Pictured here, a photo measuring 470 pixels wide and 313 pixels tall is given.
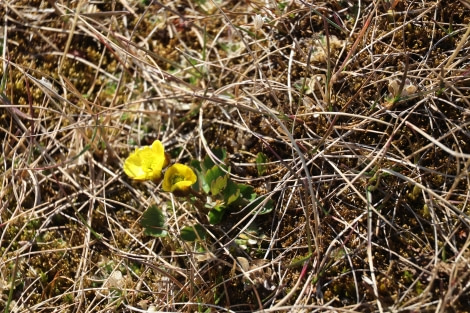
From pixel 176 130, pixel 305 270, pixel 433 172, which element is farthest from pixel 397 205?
pixel 176 130

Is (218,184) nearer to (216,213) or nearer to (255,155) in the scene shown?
(216,213)

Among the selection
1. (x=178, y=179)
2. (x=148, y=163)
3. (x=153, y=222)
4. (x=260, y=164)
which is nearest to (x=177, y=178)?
(x=178, y=179)

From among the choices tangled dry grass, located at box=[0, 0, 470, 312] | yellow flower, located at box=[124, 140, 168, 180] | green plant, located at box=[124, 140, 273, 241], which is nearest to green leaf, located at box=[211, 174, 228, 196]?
green plant, located at box=[124, 140, 273, 241]

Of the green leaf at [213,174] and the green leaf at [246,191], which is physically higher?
the green leaf at [213,174]

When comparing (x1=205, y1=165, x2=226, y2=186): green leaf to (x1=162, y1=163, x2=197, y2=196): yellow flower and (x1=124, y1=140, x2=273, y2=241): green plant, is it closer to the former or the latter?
(x1=124, y1=140, x2=273, y2=241): green plant

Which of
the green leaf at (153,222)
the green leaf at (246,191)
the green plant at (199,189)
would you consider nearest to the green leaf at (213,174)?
the green plant at (199,189)

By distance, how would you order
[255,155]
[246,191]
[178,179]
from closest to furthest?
[178,179], [246,191], [255,155]

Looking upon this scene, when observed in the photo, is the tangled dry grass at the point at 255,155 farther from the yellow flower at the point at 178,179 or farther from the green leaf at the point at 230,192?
the yellow flower at the point at 178,179

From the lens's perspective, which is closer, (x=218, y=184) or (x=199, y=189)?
(x=218, y=184)
